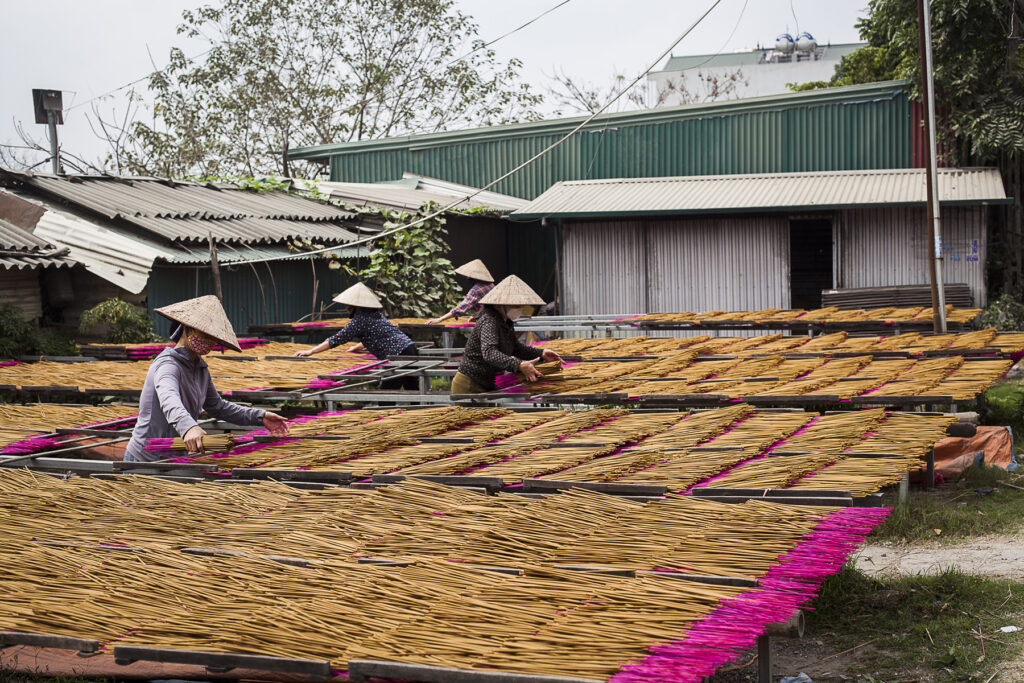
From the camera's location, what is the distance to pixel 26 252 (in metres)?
11.6

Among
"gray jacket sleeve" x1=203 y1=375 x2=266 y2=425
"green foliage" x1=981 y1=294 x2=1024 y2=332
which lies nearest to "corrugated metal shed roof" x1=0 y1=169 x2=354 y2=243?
"gray jacket sleeve" x1=203 y1=375 x2=266 y2=425

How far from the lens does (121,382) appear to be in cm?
856

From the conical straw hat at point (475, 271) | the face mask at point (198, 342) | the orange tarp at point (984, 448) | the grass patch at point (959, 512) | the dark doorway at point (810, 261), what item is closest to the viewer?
the face mask at point (198, 342)

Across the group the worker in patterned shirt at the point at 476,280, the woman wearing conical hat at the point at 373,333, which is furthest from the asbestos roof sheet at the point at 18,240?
the worker in patterned shirt at the point at 476,280

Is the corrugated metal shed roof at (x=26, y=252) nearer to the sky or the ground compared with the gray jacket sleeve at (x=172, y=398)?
nearer to the sky

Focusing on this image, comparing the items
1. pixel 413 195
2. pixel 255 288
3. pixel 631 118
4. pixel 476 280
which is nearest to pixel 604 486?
pixel 476 280

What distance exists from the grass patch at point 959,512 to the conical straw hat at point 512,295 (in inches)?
107

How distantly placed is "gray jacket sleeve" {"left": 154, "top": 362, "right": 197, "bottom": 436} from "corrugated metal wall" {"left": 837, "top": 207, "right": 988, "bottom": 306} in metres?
12.2

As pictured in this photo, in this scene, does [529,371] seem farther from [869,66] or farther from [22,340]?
[869,66]

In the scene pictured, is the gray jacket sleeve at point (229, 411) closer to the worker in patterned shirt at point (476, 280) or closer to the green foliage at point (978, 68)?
the worker in patterned shirt at point (476, 280)

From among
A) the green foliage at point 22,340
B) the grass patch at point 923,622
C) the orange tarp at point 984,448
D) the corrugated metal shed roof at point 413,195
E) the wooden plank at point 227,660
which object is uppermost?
the corrugated metal shed roof at point 413,195

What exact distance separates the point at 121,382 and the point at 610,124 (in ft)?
40.6

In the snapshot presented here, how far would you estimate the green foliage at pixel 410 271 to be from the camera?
53.2ft

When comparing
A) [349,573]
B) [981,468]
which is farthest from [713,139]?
[349,573]
